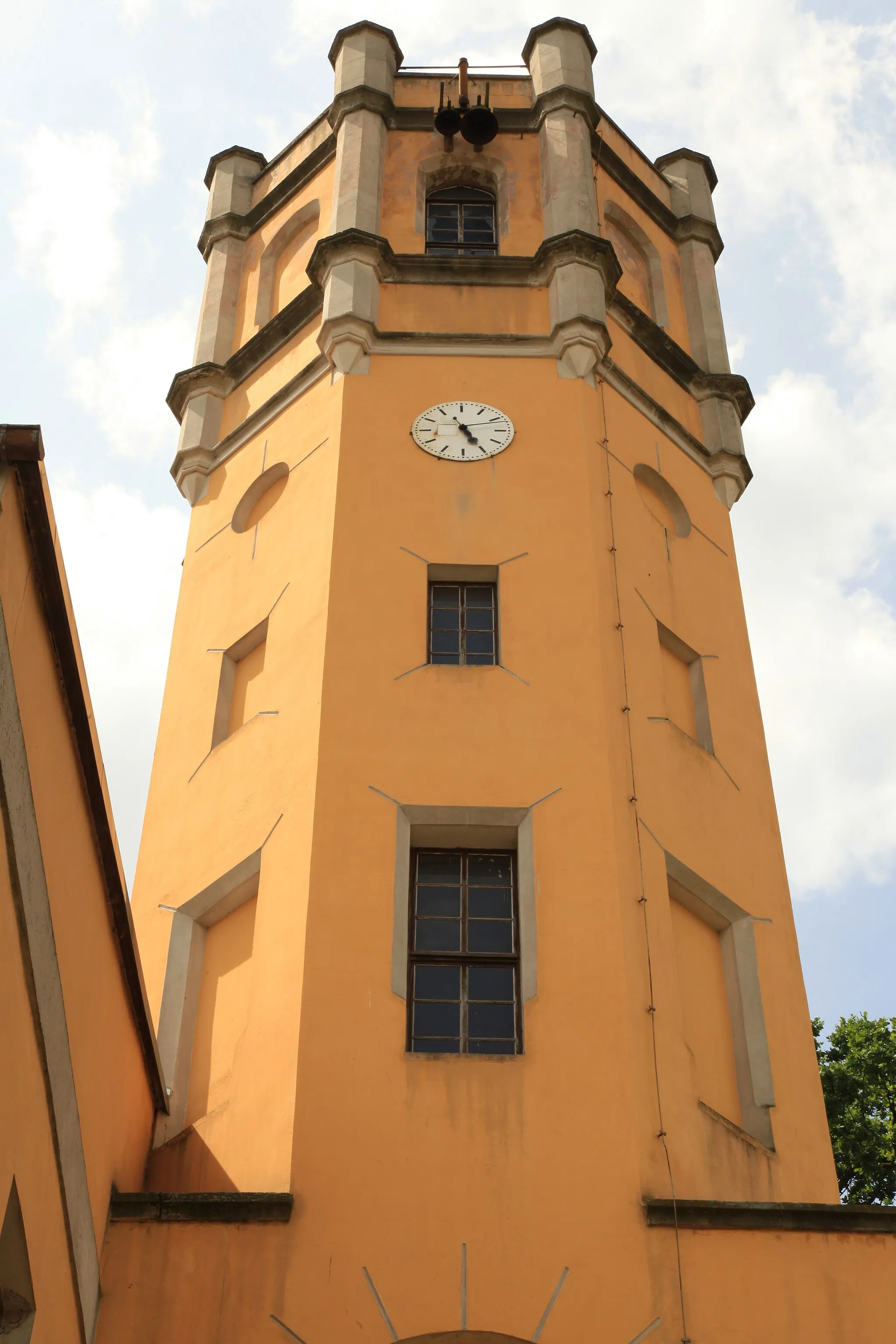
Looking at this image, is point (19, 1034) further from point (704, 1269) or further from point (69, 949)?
point (704, 1269)

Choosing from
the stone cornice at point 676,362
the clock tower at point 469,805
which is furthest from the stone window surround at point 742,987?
the stone cornice at point 676,362

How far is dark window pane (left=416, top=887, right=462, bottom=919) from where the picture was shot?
1637cm

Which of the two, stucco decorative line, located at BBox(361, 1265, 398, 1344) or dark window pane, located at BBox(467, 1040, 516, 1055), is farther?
dark window pane, located at BBox(467, 1040, 516, 1055)

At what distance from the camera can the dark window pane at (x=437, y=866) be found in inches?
656

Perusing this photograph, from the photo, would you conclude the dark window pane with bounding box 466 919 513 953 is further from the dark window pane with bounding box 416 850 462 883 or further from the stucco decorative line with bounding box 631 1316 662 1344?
the stucco decorative line with bounding box 631 1316 662 1344

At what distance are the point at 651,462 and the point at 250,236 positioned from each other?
27.4ft

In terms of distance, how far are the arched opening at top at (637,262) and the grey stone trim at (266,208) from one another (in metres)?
4.38

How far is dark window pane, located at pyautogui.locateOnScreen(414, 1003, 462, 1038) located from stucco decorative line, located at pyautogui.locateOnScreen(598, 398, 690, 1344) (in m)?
1.37

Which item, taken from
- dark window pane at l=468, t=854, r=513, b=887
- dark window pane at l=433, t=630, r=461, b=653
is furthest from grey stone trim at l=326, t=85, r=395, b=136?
dark window pane at l=468, t=854, r=513, b=887

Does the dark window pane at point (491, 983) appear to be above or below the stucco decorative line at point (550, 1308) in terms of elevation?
above

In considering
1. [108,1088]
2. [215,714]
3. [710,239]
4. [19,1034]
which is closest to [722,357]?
[710,239]

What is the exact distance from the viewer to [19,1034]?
1098cm

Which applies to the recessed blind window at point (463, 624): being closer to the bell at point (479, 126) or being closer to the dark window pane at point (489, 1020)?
the dark window pane at point (489, 1020)

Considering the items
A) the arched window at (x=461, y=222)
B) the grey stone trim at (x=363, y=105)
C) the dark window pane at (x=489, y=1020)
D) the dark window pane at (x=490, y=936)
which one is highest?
the grey stone trim at (x=363, y=105)
